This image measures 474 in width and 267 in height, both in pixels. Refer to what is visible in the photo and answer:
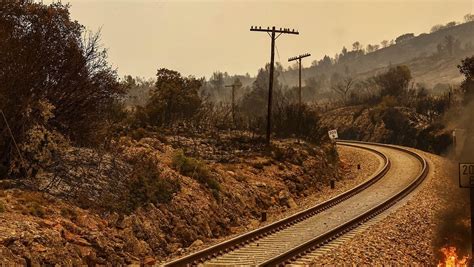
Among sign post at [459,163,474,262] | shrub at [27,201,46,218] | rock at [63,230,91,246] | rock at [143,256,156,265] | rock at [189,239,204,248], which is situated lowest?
rock at [189,239,204,248]

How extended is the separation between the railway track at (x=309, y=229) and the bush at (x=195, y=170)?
12.5 feet

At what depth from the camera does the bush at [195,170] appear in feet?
64.1

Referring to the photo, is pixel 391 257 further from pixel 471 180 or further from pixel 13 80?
pixel 13 80

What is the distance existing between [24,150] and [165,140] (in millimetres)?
11142

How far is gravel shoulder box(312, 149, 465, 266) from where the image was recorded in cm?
1327

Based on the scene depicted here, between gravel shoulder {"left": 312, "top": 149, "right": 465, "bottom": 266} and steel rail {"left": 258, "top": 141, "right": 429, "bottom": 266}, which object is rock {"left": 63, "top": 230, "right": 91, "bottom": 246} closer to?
steel rail {"left": 258, "top": 141, "right": 429, "bottom": 266}

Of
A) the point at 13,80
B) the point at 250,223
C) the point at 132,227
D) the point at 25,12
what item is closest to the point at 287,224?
the point at 250,223

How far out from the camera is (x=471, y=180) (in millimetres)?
13562

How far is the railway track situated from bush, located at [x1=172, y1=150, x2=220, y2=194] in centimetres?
380

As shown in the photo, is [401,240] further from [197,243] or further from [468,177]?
[197,243]

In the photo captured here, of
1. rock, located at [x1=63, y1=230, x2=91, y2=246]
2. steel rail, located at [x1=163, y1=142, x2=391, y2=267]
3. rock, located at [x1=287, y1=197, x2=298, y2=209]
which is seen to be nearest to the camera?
rock, located at [x1=63, y1=230, x2=91, y2=246]

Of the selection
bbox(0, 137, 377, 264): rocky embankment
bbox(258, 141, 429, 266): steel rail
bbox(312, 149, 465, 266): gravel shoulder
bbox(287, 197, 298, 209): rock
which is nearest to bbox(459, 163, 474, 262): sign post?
bbox(312, 149, 465, 266): gravel shoulder

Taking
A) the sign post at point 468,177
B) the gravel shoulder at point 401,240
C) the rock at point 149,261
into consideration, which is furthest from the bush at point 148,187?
the sign post at point 468,177

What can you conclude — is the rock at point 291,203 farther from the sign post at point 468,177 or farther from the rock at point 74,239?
the rock at point 74,239
